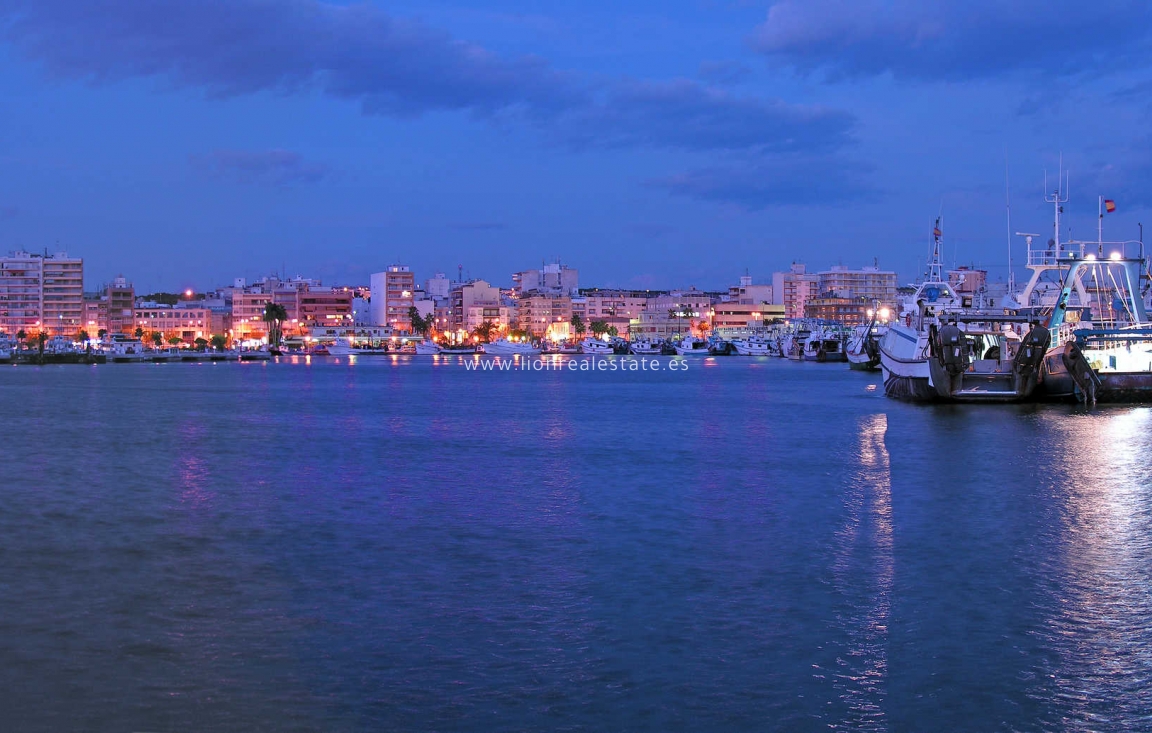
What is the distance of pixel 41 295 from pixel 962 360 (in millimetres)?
177124

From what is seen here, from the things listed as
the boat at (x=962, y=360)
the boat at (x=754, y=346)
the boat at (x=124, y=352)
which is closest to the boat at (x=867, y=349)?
the boat at (x=962, y=360)

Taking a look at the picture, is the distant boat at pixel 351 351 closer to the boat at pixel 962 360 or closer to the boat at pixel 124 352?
the boat at pixel 124 352

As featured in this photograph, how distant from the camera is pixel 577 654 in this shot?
10.0 meters

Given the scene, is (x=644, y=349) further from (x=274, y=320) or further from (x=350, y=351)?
(x=274, y=320)

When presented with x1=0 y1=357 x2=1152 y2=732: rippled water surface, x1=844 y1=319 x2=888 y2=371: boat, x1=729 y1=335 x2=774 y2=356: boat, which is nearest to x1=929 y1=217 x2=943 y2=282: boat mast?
x1=844 y1=319 x2=888 y2=371: boat

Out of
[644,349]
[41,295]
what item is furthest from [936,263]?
[41,295]

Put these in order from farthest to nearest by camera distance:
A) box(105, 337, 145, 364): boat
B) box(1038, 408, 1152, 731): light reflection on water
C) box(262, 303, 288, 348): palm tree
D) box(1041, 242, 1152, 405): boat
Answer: box(262, 303, 288, 348): palm tree → box(105, 337, 145, 364): boat → box(1041, 242, 1152, 405): boat → box(1038, 408, 1152, 731): light reflection on water

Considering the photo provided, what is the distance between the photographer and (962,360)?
139ft

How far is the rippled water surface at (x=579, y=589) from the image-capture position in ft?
28.8

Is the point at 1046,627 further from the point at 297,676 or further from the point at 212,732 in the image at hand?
the point at 212,732

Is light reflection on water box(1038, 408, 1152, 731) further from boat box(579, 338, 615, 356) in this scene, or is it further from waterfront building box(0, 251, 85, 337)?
waterfront building box(0, 251, 85, 337)

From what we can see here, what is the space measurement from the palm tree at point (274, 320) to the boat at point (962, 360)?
144m

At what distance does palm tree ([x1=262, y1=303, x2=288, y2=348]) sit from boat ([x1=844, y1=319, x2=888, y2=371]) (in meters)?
112

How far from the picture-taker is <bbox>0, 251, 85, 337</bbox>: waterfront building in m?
185
